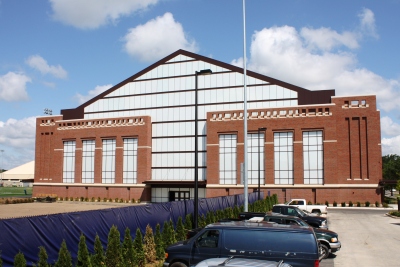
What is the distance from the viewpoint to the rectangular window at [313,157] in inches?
2147

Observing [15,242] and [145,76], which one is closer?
[15,242]

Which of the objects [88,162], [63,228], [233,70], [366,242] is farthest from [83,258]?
[88,162]

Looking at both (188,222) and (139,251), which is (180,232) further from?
(139,251)

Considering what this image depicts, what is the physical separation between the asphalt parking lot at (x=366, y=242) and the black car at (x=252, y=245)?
6.18m

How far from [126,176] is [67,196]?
38.6 ft

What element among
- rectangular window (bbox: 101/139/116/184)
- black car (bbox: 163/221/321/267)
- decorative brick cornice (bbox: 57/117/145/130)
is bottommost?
black car (bbox: 163/221/321/267)

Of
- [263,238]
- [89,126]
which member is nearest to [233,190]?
[89,126]

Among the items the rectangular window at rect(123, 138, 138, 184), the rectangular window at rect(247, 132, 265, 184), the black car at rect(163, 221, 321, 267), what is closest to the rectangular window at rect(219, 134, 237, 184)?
the rectangular window at rect(247, 132, 265, 184)

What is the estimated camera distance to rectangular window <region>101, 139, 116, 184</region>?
6538 cm

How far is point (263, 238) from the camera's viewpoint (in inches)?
508

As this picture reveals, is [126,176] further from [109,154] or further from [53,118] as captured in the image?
[53,118]

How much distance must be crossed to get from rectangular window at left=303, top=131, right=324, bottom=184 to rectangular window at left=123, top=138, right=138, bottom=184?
25.7 m

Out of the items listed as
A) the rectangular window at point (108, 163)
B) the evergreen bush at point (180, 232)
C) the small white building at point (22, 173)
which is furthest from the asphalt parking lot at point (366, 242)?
the small white building at point (22, 173)

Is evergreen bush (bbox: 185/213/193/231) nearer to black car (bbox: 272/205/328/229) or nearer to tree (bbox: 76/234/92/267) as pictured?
black car (bbox: 272/205/328/229)
